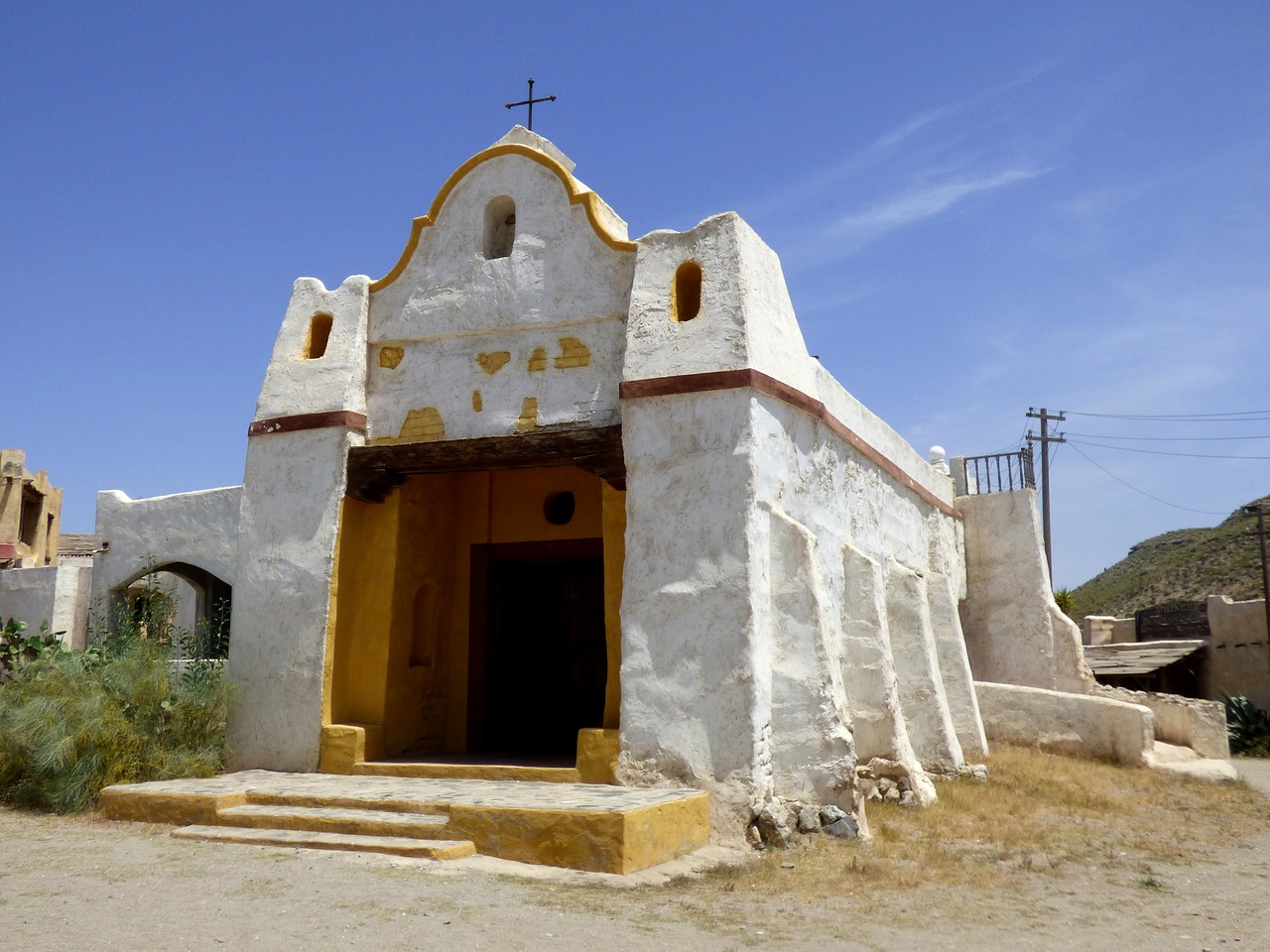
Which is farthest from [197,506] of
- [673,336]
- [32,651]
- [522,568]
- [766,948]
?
[766,948]

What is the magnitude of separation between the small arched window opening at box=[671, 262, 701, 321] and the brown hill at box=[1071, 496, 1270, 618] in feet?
84.1

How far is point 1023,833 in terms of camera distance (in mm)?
8680

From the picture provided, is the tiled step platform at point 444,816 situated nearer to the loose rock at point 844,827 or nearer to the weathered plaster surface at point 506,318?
the loose rock at point 844,827

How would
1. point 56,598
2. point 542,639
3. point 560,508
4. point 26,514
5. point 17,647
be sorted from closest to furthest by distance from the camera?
point 17,647
point 560,508
point 542,639
point 56,598
point 26,514

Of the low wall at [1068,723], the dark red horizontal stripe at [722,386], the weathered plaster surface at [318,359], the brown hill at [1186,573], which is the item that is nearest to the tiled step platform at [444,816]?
the dark red horizontal stripe at [722,386]

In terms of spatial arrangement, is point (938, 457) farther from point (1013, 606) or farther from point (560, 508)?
point (560, 508)

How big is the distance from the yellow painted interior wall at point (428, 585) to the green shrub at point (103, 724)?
3.86 feet

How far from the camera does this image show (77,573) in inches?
637

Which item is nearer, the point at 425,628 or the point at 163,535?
the point at 425,628

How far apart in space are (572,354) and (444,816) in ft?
13.8

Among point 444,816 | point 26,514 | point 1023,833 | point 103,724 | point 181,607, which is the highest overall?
point 26,514

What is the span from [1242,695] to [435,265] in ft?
51.9

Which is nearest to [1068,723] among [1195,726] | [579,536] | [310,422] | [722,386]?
[1195,726]

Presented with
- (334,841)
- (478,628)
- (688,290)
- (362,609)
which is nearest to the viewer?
(334,841)
